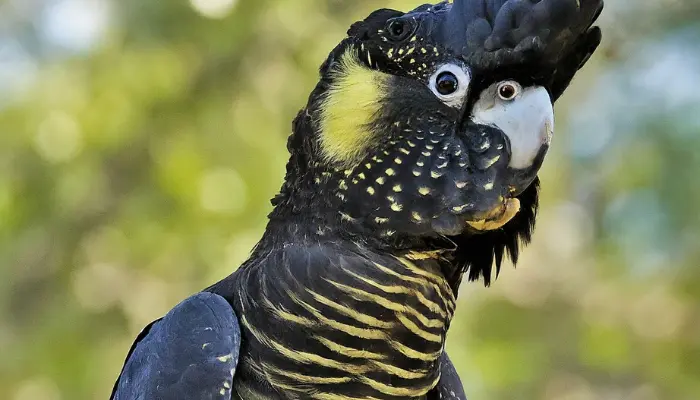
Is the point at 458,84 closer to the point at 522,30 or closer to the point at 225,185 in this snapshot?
the point at 522,30

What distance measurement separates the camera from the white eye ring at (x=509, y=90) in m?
1.12

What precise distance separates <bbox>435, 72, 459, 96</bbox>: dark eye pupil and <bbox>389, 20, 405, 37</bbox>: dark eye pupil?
0.12 m

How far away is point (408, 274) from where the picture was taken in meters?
1.19

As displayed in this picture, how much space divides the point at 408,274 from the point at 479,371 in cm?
210

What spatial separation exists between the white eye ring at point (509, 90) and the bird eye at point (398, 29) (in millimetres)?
198

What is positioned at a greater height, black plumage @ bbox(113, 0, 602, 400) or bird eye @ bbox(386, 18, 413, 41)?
bird eye @ bbox(386, 18, 413, 41)

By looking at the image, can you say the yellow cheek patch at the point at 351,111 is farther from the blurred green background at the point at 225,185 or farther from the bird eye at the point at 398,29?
the blurred green background at the point at 225,185

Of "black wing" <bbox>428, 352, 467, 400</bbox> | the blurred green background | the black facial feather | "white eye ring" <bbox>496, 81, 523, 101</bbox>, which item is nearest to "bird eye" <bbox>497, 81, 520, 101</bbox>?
"white eye ring" <bbox>496, 81, 523, 101</bbox>

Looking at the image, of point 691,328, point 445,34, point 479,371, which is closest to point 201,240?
point 479,371

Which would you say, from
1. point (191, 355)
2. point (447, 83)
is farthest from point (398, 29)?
point (191, 355)

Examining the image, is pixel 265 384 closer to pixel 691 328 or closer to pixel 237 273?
pixel 237 273

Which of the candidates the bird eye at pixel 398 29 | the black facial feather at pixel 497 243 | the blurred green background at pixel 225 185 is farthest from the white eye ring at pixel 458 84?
the blurred green background at pixel 225 185

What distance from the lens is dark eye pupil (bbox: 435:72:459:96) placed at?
3.77ft

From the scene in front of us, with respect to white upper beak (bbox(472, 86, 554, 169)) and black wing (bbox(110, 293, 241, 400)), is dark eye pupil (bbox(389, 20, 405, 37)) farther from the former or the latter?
black wing (bbox(110, 293, 241, 400))
